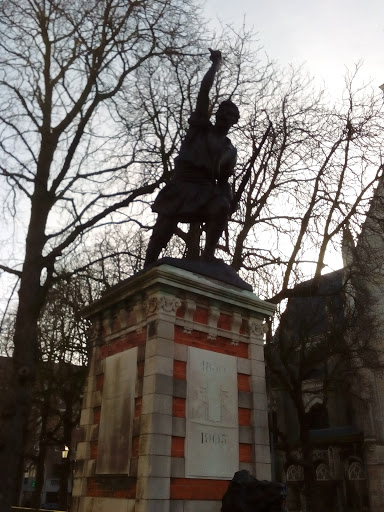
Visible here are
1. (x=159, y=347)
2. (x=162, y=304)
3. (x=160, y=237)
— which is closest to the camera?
(x=159, y=347)

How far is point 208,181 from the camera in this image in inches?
306

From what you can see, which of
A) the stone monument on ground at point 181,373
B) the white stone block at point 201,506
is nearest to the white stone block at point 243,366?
the stone monument on ground at point 181,373

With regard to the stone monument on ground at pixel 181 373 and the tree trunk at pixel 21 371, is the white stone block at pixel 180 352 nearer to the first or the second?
the stone monument on ground at pixel 181 373

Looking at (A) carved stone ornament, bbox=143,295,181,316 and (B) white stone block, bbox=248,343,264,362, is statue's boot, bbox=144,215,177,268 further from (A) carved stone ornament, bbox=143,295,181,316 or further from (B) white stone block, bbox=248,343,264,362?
(B) white stone block, bbox=248,343,264,362

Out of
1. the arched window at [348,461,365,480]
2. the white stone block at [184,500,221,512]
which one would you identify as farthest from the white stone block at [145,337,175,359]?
the arched window at [348,461,365,480]

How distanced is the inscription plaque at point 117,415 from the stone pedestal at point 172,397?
0.01m

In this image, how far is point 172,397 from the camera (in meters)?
6.00

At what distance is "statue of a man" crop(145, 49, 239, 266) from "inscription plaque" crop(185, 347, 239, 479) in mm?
1737

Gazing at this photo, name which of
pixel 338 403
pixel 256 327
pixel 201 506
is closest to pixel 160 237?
pixel 256 327

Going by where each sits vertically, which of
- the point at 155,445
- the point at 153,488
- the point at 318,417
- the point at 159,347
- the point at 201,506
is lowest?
the point at 201,506

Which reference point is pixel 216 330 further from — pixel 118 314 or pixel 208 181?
pixel 208 181

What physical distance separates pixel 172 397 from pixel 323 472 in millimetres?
24885

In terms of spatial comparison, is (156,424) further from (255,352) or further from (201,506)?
(255,352)

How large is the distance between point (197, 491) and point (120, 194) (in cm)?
789
